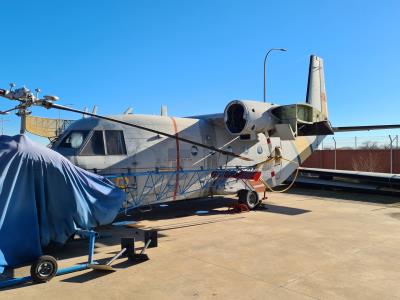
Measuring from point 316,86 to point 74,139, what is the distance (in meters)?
10.9

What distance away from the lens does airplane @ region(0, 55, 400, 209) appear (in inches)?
369

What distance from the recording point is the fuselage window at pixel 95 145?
9.17m

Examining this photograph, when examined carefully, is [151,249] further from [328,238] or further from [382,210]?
[382,210]

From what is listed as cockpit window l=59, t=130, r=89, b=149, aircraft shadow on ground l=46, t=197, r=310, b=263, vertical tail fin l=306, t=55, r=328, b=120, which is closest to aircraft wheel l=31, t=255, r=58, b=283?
aircraft shadow on ground l=46, t=197, r=310, b=263

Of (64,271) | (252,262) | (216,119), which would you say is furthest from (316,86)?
(64,271)

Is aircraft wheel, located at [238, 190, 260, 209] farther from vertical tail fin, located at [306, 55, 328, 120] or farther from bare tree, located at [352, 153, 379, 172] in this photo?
bare tree, located at [352, 153, 379, 172]

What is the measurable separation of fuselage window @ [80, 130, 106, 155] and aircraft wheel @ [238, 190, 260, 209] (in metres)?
4.98

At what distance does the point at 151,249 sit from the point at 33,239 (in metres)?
2.38

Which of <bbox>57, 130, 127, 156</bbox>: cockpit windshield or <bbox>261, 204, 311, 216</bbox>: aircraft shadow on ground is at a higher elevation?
<bbox>57, 130, 127, 156</bbox>: cockpit windshield

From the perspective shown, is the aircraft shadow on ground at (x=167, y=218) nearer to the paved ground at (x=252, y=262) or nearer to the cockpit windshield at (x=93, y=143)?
the paved ground at (x=252, y=262)

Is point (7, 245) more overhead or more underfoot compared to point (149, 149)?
more underfoot

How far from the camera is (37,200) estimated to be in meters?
5.96

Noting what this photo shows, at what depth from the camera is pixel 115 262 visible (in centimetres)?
654

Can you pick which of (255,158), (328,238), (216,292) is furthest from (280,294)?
(255,158)
